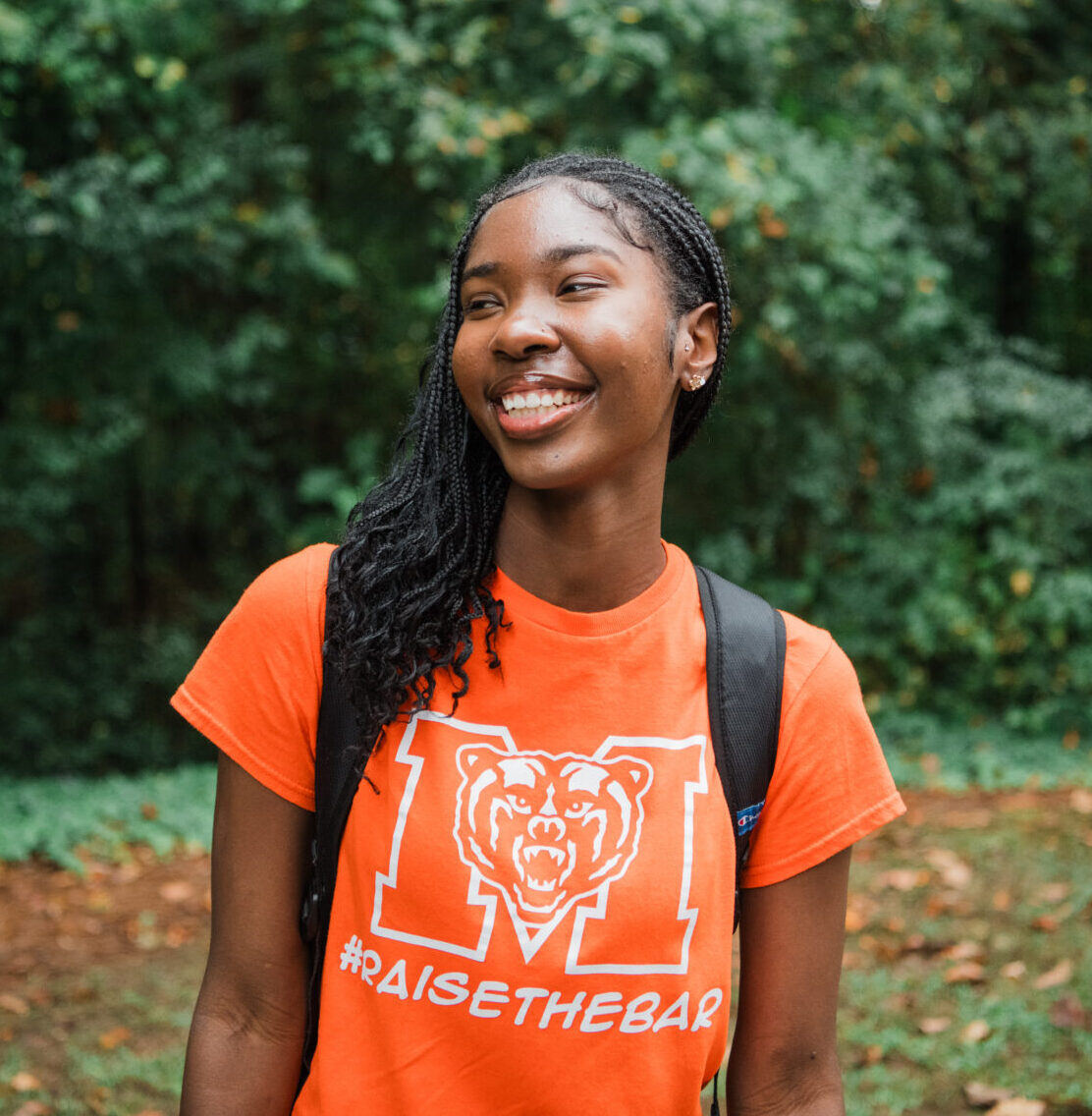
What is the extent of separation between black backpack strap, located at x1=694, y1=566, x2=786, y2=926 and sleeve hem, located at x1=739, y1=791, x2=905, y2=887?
40mm

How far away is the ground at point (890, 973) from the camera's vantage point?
13.0ft

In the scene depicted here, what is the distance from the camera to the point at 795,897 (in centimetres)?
180

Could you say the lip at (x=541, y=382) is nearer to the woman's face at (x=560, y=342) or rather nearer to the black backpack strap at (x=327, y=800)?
the woman's face at (x=560, y=342)

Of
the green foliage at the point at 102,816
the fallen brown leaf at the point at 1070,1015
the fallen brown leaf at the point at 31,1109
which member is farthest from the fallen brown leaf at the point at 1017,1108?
the green foliage at the point at 102,816

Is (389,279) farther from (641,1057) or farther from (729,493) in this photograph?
(641,1057)

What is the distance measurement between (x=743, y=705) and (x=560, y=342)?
586 mm

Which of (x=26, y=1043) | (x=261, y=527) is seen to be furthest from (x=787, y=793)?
(x=261, y=527)

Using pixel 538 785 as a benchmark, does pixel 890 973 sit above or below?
below

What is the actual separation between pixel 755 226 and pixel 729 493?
251 centimetres

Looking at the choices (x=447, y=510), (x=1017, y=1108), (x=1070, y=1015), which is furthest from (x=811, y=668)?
(x=1070, y=1015)

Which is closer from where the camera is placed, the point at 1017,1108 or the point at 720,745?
the point at 720,745

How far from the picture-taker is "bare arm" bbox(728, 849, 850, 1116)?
181cm

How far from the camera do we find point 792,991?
1806 mm

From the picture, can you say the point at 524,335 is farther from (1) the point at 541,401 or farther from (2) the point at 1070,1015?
(2) the point at 1070,1015
